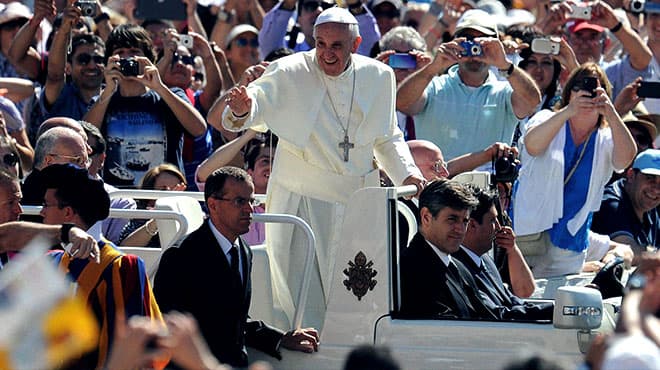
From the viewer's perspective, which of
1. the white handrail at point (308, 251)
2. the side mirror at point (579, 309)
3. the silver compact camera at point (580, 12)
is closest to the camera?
the side mirror at point (579, 309)

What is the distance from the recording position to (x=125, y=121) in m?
9.64

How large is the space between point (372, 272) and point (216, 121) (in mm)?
2266

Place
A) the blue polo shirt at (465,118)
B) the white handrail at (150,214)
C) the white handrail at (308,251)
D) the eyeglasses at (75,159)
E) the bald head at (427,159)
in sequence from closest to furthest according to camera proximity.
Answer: the white handrail at (150,214) < the white handrail at (308,251) < the eyeglasses at (75,159) < the bald head at (427,159) < the blue polo shirt at (465,118)

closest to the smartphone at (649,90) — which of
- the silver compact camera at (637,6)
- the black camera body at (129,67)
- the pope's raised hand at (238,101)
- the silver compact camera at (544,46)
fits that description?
the silver compact camera at (544,46)

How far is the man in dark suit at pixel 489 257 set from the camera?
270 inches

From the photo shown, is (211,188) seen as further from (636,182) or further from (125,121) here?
(636,182)

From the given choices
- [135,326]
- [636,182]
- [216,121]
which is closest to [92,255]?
[135,326]

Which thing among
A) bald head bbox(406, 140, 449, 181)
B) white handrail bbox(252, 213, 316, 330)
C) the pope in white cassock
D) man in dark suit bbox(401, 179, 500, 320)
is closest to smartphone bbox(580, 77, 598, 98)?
bald head bbox(406, 140, 449, 181)

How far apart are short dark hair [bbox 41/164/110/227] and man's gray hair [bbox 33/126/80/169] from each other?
1651mm

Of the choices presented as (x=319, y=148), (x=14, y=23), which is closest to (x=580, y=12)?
(x=319, y=148)

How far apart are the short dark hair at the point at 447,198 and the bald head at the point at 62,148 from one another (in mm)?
1866

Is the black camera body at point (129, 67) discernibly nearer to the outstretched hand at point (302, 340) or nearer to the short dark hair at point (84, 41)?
the short dark hair at point (84, 41)

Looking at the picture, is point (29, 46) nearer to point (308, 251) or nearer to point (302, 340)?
point (308, 251)

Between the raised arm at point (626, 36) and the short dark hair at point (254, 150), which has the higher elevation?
the raised arm at point (626, 36)
